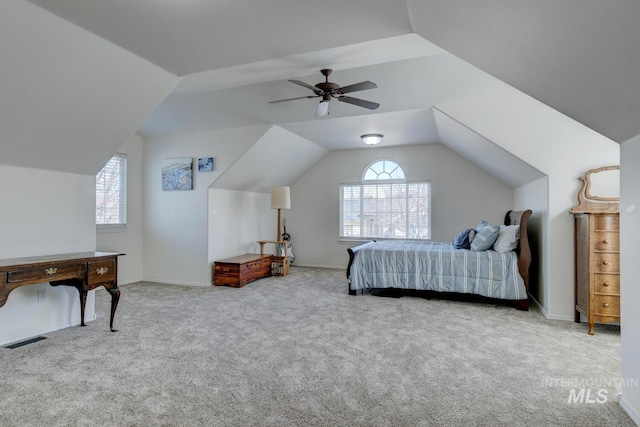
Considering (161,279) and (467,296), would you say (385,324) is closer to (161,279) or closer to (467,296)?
(467,296)

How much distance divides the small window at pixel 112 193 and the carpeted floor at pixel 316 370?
178cm

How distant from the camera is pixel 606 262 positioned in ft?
10.5

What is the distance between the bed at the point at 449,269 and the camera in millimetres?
4215

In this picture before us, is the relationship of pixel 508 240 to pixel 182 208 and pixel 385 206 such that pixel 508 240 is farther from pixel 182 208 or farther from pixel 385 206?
pixel 182 208

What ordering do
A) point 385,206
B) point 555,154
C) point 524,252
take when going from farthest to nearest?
1. point 385,206
2. point 524,252
3. point 555,154

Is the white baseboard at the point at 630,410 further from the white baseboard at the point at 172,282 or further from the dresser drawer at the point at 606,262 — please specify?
the white baseboard at the point at 172,282

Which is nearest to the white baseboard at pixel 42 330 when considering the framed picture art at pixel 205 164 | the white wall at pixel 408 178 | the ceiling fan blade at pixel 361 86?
the framed picture art at pixel 205 164

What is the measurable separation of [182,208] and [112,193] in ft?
3.52

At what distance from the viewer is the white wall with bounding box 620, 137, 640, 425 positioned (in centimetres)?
192

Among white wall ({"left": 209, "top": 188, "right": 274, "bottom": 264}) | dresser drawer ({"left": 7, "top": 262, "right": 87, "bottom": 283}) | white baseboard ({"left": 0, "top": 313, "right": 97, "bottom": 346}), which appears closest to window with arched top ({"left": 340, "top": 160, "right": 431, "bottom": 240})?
white wall ({"left": 209, "top": 188, "right": 274, "bottom": 264})

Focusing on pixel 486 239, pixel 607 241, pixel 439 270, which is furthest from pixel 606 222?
pixel 439 270

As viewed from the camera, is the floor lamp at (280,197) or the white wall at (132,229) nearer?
the white wall at (132,229)

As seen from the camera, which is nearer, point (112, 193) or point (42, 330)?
point (42, 330)

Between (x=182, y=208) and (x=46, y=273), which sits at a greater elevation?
(x=182, y=208)
